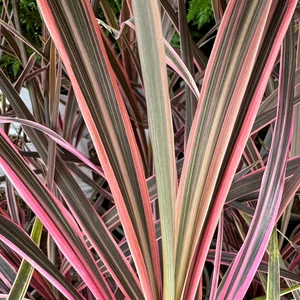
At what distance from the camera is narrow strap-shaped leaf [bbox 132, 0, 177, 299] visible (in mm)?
220

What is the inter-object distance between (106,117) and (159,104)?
0.07 metres

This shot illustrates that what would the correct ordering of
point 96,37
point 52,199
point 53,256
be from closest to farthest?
point 96,37 → point 52,199 → point 53,256

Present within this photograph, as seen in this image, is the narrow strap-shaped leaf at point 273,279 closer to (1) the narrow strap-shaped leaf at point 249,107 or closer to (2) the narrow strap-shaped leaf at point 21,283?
(1) the narrow strap-shaped leaf at point 249,107

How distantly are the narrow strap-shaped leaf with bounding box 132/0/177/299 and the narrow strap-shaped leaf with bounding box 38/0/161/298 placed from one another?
1.9 inches

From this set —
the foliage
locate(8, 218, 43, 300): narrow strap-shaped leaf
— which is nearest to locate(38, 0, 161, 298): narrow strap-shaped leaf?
locate(8, 218, 43, 300): narrow strap-shaped leaf

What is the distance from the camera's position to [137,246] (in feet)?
1.09

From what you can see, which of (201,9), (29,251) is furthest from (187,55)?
(201,9)

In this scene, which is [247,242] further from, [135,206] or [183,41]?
[183,41]

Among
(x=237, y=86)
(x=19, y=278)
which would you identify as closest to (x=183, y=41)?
(x=237, y=86)

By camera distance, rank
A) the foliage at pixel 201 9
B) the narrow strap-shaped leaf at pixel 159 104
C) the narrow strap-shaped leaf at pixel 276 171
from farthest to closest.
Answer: the foliage at pixel 201 9 → the narrow strap-shaped leaf at pixel 276 171 → the narrow strap-shaped leaf at pixel 159 104

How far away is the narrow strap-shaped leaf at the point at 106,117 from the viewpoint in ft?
0.89

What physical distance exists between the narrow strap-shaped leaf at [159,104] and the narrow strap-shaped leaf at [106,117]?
0.05 m

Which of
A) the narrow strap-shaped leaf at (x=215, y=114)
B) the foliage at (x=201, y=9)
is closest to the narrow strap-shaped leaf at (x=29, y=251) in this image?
the narrow strap-shaped leaf at (x=215, y=114)

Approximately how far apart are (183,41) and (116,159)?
20 cm
